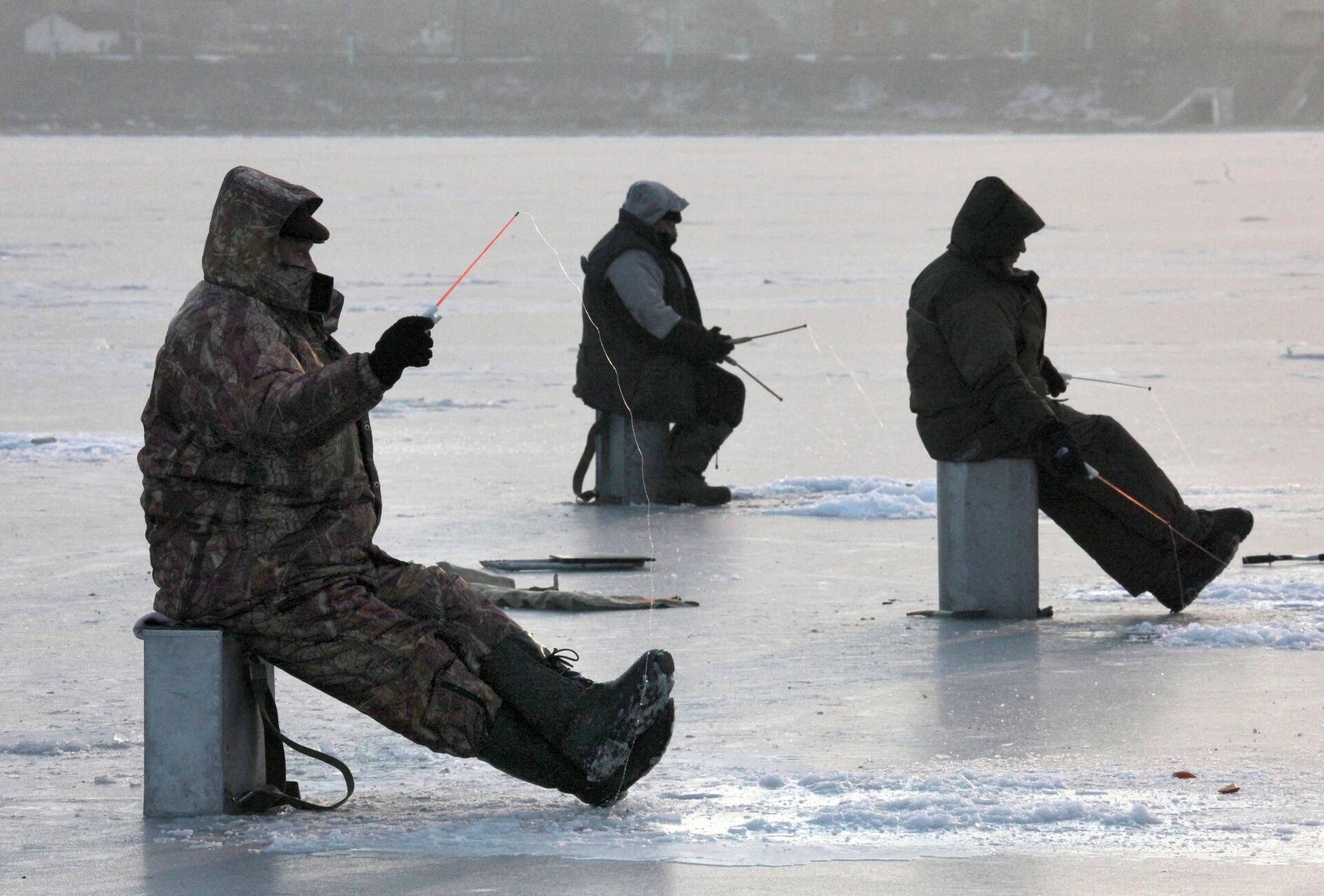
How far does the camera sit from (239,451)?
164 inches

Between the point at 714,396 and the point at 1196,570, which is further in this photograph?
the point at 714,396

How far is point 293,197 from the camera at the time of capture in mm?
4246

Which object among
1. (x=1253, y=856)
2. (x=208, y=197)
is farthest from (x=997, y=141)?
(x=1253, y=856)

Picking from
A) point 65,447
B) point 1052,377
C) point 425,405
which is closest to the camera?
point 1052,377

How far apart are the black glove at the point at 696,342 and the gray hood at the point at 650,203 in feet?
1.58

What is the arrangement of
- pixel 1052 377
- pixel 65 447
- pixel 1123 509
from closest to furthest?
1. pixel 1123 509
2. pixel 1052 377
3. pixel 65 447

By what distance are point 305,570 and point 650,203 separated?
4.91m

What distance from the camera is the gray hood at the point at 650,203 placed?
29.2ft

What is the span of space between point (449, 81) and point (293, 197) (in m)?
106

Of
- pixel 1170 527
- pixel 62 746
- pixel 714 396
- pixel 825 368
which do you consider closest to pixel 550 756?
pixel 62 746

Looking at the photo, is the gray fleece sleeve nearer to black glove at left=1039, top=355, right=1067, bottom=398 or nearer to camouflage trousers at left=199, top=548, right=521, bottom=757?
black glove at left=1039, top=355, right=1067, bottom=398

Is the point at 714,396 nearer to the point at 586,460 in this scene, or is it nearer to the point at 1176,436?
the point at 586,460

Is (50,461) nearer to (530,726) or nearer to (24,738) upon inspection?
(24,738)

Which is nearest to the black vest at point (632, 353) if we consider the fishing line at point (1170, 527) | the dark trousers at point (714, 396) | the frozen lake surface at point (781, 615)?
the dark trousers at point (714, 396)
